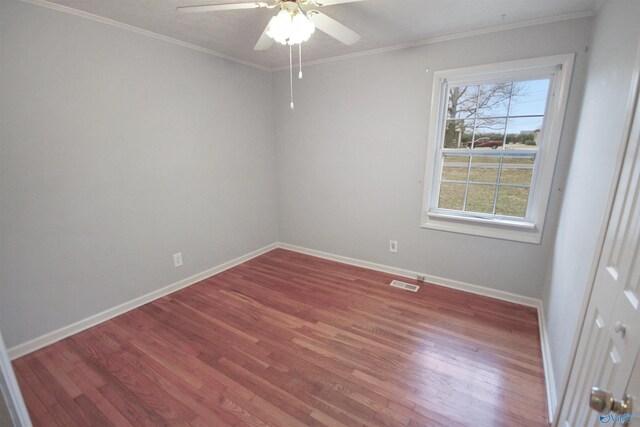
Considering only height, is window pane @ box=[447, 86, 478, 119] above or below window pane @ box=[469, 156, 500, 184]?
above

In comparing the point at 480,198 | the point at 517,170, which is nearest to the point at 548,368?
the point at 480,198

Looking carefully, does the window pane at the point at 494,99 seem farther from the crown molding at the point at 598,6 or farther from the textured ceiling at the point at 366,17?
the crown molding at the point at 598,6

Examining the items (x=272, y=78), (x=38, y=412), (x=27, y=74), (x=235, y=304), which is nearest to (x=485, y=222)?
(x=235, y=304)

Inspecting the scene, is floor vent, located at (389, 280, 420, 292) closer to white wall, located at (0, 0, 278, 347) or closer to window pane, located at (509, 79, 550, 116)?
window pane, located at (509, 79, 550, 116)

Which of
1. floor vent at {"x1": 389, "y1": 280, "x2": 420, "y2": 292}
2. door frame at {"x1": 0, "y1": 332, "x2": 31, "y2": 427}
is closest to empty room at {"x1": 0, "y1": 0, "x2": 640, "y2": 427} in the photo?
door frame at {"x1": 0, "y1": 332, "x2": 31, "y2": 427}

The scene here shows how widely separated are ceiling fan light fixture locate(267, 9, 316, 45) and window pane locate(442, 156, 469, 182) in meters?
1.85

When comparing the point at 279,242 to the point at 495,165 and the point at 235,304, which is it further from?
the point at 495,165

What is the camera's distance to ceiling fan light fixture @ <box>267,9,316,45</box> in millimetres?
1549

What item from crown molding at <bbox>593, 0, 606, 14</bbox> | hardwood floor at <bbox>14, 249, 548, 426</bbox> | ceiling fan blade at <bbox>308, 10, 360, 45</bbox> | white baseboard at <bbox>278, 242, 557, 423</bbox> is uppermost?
crown molding at <bbox>593, 0, 606, 14</bbox>

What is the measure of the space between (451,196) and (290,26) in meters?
A: 2.17

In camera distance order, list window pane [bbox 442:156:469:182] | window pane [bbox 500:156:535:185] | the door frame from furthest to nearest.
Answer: window pane [bbox 442:156:469:182] → window pane [bbox 500:156:535:185] → the door frame

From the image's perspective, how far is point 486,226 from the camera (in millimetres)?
2584

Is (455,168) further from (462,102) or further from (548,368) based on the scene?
(548,368)

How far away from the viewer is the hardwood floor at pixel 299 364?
5.00ft
